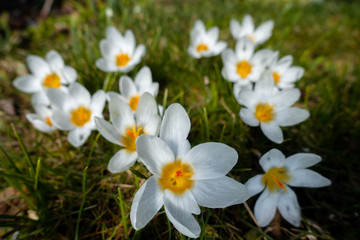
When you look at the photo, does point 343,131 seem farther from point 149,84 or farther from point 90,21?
point 90,21

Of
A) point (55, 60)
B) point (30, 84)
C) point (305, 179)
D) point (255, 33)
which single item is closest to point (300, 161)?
point (305, 179)

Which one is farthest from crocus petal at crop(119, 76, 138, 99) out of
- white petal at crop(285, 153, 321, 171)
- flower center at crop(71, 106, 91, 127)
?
white petal at crop(285, 153, 321, 171)

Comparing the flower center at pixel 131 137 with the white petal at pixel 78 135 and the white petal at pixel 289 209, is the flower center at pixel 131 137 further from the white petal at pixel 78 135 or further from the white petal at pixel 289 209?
the white petal at pixel 289 209

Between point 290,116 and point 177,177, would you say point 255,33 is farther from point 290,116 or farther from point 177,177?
point 177,177

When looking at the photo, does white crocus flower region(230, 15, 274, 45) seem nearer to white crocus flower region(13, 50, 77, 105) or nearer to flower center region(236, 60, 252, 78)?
flower center region(236, 60, 252, 78)

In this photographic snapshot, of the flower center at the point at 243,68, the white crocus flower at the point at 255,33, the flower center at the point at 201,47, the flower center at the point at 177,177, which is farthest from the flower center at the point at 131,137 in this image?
the white crocus flower at the point at 255,33
